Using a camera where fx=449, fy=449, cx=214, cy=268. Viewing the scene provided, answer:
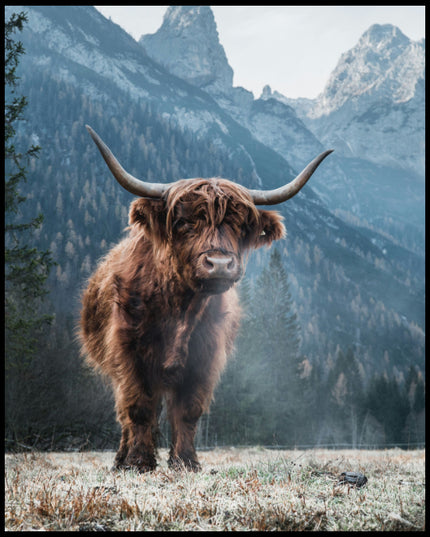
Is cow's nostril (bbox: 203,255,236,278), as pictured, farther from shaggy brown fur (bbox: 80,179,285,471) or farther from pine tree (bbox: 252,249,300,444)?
pine tree (bbox: 252,249,300,444)

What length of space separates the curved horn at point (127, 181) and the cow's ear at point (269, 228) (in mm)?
923

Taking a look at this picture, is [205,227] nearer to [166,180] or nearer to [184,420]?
[184,420]

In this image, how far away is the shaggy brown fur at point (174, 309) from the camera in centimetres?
355

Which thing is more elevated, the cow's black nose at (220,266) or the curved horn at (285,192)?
the curved horn at (285,192)

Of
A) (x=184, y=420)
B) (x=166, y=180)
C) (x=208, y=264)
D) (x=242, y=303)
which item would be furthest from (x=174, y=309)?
(x=166, y=180)

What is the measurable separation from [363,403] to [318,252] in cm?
7885

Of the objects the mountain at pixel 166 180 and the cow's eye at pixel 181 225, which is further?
the mountain at pixel 166 180

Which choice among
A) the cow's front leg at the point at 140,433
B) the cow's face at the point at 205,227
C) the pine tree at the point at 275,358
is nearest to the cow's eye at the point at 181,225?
the cow's face at the point at 205,227

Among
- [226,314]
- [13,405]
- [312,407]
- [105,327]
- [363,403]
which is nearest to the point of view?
Result: [226,314]

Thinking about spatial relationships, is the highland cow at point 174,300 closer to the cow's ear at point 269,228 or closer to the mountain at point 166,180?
the cow's ear at point 269,228

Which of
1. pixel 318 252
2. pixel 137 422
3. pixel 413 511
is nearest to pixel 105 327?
pixel 137 422

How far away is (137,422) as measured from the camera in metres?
4.04

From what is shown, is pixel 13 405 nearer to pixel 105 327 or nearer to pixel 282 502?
pixel 105 327

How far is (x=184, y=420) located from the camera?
425 centimetres
